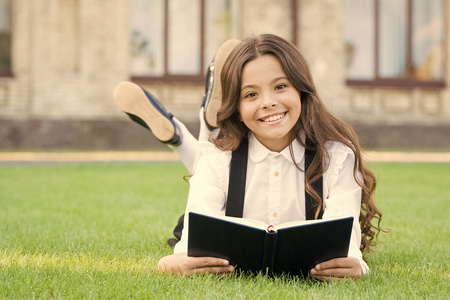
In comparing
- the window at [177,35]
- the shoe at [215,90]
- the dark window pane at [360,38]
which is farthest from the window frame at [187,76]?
the shoe at [215,90]

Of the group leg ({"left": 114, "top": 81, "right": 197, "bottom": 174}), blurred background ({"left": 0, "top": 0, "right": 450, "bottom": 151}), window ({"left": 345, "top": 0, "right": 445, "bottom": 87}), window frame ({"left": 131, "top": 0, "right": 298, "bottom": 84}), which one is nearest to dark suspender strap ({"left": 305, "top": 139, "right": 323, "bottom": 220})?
leg ({"left": 114, "top": 81, "right": 197, "bottom": 174})

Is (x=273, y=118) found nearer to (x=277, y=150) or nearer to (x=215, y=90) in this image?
(x=277, y=150)

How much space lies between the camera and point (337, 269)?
2420mm

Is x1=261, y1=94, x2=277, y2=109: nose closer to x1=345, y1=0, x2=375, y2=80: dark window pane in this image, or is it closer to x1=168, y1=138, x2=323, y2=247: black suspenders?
x1=168, y1=138, x2=323, y2=247: black suspenders

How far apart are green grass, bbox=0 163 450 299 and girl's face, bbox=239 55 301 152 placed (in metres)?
0.65

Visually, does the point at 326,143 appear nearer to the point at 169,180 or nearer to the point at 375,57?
the point at 169,180

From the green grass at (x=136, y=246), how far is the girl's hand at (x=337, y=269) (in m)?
0.05

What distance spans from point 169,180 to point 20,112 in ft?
22.3

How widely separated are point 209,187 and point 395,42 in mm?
12930

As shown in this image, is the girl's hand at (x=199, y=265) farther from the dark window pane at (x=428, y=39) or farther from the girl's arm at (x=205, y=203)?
the dark window pane at (x=428, y=39)

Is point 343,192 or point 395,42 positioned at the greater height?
point 395,42

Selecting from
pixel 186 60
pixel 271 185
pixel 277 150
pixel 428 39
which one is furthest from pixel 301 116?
pixel 428 39

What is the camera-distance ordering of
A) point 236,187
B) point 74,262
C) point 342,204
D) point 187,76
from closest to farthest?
1. point 342,204
2. point 236,187
3. point 74,262
4. point 187,76

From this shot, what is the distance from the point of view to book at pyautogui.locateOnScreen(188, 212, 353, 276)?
2270 millimetres
